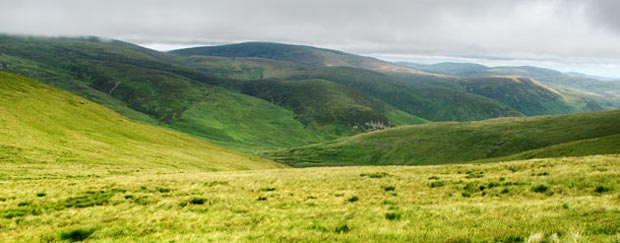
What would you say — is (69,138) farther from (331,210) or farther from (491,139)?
(491,139)

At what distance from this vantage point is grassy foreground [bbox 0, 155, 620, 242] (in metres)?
12.1

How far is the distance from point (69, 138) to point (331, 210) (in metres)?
57.6

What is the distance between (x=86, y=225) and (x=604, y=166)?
30.4 m

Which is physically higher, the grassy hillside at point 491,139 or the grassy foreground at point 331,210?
the grassy foreground at point 331,210

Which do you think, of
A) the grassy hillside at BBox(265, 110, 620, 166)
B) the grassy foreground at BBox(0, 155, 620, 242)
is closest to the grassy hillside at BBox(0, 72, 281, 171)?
the grassy foreground at BBox(0, 155, 620, 242)

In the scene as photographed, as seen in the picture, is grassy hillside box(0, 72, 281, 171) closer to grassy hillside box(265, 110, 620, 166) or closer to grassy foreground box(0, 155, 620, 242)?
grassy foreground box(0, 155, 620, 242)

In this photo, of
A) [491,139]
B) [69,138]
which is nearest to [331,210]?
[69,138]

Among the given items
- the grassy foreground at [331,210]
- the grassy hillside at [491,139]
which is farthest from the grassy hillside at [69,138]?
the grassy hillside at [491,139]

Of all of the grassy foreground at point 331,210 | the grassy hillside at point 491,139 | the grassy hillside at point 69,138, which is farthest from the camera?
the grassy hillside at point 491,139

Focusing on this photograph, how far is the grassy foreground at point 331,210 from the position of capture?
1209 cm

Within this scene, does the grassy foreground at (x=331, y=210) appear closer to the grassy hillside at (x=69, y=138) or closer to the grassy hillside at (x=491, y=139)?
the grassy hillside at (x=69, y=138)

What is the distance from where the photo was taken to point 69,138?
6016 centimetres

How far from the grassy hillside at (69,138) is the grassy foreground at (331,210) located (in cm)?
2012

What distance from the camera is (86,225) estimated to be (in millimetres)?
15227
